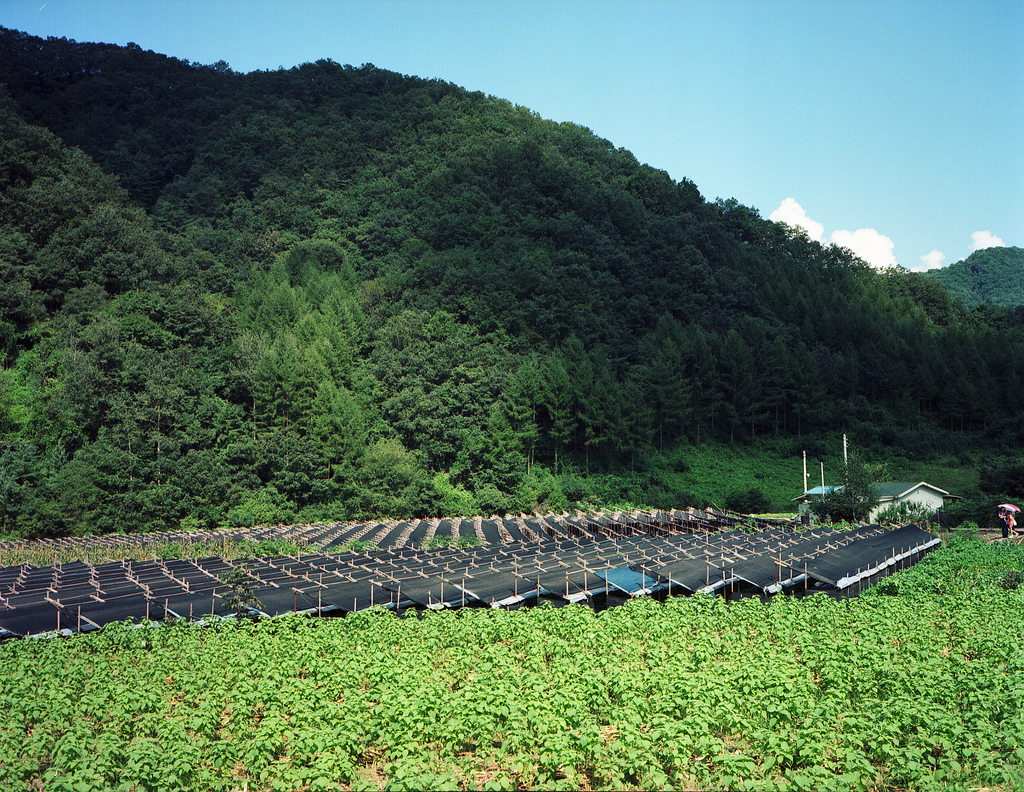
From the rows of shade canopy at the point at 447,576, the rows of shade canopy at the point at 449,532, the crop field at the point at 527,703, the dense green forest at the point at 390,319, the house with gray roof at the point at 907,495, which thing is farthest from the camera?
the dense green forest at the point at 390,319

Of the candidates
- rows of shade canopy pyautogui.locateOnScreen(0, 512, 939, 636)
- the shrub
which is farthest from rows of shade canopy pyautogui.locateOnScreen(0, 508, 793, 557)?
the shrub

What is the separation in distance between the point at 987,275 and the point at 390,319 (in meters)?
83.6

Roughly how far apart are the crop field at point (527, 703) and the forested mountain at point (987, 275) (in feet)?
305

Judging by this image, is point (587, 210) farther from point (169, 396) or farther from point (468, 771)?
point (468, 771)

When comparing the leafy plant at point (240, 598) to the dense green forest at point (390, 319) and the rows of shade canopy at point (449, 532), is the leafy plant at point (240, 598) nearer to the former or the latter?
the rows of shade canopy at point (449, 532)

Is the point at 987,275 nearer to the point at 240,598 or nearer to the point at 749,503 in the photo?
the point at 749,503

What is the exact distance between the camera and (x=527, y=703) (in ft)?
Answer: 27.6

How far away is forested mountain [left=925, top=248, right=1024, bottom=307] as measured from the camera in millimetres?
91438

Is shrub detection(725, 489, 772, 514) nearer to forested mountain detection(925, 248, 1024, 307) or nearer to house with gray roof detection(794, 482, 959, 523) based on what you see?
house with gray roof detection(794, 482, 959, 523)

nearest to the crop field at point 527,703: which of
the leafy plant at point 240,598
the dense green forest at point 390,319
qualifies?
the leafy plant at point 240,598

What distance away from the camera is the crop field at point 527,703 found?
7090 mm

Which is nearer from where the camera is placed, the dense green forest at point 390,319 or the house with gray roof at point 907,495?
the house with gray roof at point 907,495

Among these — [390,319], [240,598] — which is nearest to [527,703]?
[240,598]

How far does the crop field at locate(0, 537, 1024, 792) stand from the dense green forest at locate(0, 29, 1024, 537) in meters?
24.6
